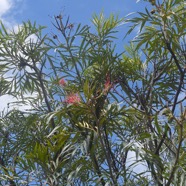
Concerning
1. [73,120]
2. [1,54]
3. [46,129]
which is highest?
[1,54]

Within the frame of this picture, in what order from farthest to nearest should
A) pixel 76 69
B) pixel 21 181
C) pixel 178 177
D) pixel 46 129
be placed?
pixel 46 129
pixel 76 69
pixel 21 181
pixel 178 177

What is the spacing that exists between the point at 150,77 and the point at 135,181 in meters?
0.67

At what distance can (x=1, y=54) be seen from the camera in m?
2.79

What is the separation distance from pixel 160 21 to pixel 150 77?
0.43m

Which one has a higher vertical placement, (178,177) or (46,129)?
(46,129)

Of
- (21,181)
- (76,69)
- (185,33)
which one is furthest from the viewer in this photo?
(76,69)

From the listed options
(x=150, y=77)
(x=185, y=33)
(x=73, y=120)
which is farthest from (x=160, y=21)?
(x=73, y=120)

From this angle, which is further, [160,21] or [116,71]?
[116,71]

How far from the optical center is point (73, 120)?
85.8 inches

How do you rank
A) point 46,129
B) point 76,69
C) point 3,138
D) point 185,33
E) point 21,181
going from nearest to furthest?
point 21,181
point 185,33
point 76,69
point 46,129
point 3,138

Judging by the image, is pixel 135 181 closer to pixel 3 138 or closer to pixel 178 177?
pixel 178 177

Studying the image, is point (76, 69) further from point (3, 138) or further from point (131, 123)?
point (3, 138)

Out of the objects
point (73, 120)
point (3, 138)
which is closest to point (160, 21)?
point (73, 120)

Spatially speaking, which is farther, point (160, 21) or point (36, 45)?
point (36, 45)
